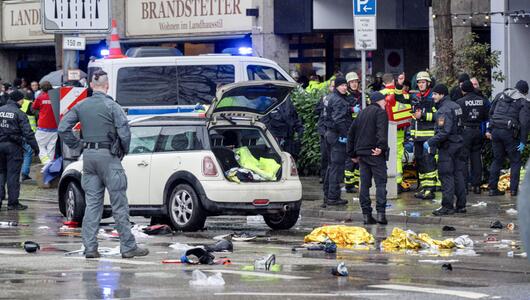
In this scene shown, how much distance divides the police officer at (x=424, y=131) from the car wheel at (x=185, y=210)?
4883 mm

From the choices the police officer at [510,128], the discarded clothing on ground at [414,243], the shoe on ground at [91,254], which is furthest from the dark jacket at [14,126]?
the shoe on ground at [91,254]

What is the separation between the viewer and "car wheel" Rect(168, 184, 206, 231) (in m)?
16.6

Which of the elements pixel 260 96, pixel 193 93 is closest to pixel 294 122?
pixel 193 93

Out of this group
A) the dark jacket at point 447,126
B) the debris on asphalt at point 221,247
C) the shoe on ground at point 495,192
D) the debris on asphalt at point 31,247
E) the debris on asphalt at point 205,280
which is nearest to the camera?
the debris on asphalt at point 205,280

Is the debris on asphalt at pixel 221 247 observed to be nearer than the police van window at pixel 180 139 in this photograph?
Yes

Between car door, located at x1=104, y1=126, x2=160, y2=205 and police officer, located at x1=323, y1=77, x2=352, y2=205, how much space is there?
3718 mm

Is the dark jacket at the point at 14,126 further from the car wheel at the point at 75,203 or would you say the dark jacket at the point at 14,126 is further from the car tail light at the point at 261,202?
the car tail light at the point at 261,202

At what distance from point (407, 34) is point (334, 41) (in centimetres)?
185

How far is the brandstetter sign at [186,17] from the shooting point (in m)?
34.7

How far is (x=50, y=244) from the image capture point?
14883 millimetres

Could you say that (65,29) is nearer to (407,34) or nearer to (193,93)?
(193,93)

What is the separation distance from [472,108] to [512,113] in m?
0.67

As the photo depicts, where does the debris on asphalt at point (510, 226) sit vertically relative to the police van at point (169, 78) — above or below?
below

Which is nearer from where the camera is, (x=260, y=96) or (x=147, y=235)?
(x=147, y=235)
